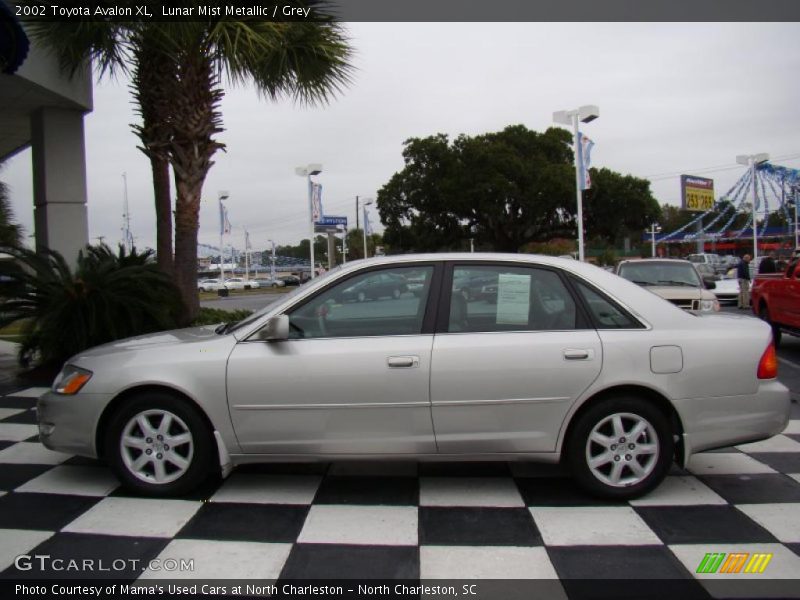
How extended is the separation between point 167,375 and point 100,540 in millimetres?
948

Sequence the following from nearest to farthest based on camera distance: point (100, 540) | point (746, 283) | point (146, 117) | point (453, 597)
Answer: point (453, 597) → point (100, 540) → point (146, 117) → point (746, 283)

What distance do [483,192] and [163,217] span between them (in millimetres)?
24908

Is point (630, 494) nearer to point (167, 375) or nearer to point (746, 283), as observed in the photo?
point (167, 375)

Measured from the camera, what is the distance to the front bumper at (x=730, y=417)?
3.67 metres

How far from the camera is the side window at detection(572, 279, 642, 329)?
148 inches

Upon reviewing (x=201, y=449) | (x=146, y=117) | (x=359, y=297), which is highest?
(x=146, y=117)

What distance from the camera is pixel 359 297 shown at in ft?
12.9

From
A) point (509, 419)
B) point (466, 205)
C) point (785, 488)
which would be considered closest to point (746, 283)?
point (785, 488)

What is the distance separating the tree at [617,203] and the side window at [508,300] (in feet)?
102

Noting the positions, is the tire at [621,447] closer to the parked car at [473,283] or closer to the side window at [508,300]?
the side window at [508,300]

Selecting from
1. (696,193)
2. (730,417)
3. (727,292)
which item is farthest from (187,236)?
(696,193)

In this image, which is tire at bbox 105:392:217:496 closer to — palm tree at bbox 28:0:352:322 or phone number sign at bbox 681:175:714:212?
palm tree at bbox 28:0:352:322

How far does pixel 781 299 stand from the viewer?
9.48 m
